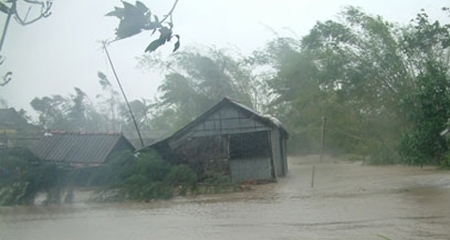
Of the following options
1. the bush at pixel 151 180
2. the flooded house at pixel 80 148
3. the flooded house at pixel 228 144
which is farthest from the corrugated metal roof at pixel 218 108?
the flooded house at pixel 80 148

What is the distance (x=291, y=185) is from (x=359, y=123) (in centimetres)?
1057

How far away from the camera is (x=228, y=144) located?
62.6ft

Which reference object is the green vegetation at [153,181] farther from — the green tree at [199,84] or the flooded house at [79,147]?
the green tree at [199,84]

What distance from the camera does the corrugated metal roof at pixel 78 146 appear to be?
19.3 metres

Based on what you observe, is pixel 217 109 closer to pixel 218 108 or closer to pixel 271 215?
pixel 218 108

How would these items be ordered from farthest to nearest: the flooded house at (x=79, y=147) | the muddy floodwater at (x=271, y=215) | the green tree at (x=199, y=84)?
the green tree at (x=199, y=84), the flooded house at (x=79, y=147), the muddy floodwater at (x=271, y=215)

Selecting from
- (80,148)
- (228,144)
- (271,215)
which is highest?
(80,148)

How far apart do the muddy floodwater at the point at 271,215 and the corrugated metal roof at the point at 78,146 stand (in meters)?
3.59

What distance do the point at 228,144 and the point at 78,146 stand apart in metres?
5.67

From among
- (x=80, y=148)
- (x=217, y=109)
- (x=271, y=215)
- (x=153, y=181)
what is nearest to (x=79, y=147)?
(x=80, y=148)

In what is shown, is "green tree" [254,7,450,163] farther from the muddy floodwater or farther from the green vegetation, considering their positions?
the green vegetation

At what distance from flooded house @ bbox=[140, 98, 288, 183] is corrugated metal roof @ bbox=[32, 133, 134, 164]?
184cm

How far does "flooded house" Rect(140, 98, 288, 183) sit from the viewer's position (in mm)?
18969

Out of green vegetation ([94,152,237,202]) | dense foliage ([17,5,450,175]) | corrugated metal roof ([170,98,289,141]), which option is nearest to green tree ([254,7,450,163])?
dense foliage ([17,5,450,175])
